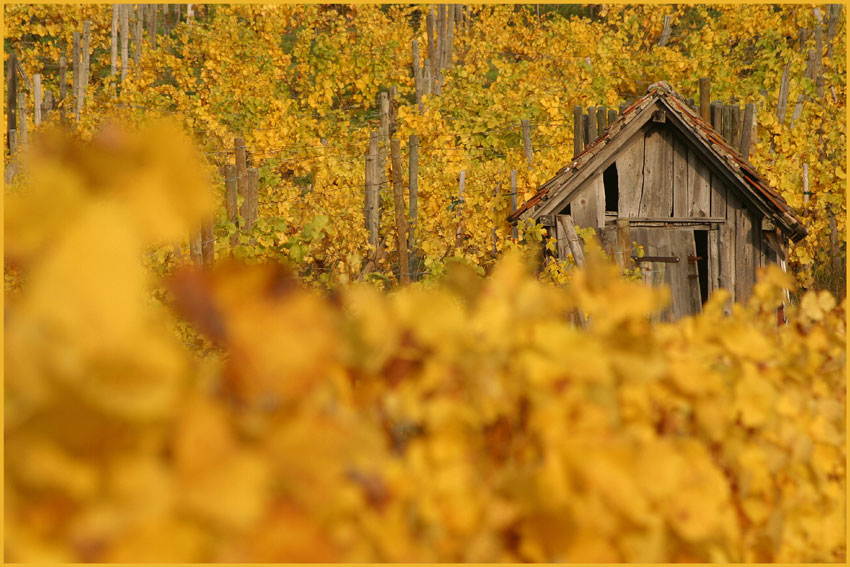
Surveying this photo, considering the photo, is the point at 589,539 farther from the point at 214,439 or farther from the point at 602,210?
the point at 602,210

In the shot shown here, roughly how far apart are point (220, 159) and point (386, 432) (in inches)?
478

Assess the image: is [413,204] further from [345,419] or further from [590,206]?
[345,419]

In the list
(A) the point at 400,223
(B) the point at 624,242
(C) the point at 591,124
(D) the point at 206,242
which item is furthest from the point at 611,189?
(D) the point at 206,242

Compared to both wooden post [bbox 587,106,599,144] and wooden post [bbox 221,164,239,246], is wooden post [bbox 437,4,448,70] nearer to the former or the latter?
wooden post [bbox 587,106,599,144]

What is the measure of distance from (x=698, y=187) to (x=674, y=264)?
99cm

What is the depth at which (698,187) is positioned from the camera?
838 centimetres

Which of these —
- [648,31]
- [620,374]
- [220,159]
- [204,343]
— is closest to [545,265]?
[204,343]

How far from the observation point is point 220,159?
12.5 meters

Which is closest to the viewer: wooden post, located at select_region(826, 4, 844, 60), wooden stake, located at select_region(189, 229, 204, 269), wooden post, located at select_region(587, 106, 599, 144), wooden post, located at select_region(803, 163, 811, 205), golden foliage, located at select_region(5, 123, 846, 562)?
golden foliage, located at select_region(5, 123, 846, 562)

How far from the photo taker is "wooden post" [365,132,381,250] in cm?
895

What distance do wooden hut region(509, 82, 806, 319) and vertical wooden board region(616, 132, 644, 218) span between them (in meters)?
0.01

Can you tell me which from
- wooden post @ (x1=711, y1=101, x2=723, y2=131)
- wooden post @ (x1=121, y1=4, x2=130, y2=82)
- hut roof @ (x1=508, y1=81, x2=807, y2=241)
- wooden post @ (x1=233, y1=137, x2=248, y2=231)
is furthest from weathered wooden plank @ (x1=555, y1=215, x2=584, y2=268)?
wooden post @ (x1=121, y1=4, x2=130, y2=82)

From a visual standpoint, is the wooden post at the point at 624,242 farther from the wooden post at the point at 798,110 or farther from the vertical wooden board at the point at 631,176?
the wooden post at the point at 798,110

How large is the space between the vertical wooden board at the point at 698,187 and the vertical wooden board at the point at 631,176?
55cm
